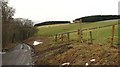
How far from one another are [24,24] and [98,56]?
96647 millimetres

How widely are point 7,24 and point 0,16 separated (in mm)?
4762

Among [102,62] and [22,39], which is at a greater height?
[102,62]

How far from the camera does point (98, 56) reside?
97.9 feet

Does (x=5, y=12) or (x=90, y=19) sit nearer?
(x=5, y=12)

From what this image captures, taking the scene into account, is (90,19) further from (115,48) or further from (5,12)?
(115,48)

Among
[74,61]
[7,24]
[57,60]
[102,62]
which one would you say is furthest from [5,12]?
[102,62]

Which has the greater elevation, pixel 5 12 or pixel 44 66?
pixel 5 12

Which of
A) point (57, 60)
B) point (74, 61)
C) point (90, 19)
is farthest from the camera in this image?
point (90, 19)

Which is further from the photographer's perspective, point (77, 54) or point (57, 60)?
point (57, 60)

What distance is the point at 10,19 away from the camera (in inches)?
2953

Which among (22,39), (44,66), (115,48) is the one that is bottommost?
(22,39)

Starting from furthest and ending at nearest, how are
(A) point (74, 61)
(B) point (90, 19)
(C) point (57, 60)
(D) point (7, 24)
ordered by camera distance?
1. (B) point (90, 19)
2. (D) point (7, 24)
3. (C) point (57, 60)
4. (A) point (74, 61)

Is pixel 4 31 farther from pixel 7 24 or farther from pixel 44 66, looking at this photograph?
pixel 44 66

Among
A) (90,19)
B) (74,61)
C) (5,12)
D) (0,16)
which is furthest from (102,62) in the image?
(90,19)
